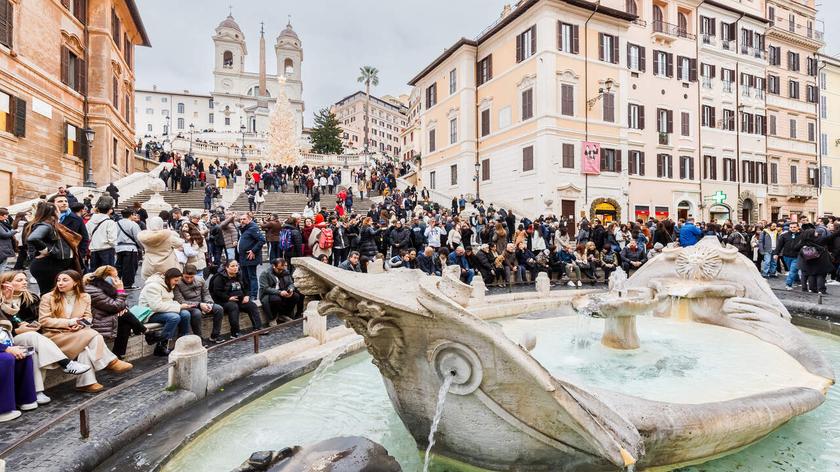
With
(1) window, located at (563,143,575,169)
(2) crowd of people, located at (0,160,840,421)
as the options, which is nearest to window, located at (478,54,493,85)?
(1) window, located at (563,143,575,169)

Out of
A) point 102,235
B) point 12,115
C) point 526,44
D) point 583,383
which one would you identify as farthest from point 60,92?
point 583,383

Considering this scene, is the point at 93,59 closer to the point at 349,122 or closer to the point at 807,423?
the point at 807,423

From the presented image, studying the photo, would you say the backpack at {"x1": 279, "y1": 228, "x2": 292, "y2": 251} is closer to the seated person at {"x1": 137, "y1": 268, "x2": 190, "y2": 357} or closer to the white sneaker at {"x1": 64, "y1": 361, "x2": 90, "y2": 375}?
the seated person at {"x1": 137, "y1": 268, "x2": 190, "y2": 357}

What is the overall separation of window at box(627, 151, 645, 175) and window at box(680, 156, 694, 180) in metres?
3.87

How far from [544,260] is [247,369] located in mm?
10567

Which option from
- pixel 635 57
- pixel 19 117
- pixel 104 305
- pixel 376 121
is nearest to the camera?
pixel 104 305

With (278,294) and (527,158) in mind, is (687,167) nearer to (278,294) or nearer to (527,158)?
(527,158)

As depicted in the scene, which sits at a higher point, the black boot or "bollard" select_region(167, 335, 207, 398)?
"bollard" select_region(167, 335, 207, 398)

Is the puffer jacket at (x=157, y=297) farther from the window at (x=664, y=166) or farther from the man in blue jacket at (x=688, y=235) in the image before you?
the window at (x=664, y=166)

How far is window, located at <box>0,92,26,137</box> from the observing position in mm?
17156

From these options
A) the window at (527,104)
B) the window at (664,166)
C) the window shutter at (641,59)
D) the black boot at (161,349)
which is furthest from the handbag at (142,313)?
the window shutter at (641,59)

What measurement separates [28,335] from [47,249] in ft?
6.80

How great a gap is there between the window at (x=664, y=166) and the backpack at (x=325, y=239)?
26291 millimetres

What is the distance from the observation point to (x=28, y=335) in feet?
15.6
